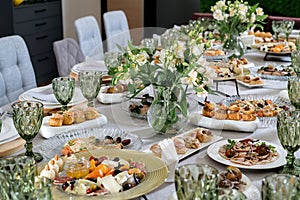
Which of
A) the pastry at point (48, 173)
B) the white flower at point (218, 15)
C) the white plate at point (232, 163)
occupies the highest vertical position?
the white flower at point (218, 15)

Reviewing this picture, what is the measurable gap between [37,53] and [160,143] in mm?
4209

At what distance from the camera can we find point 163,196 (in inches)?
56.7

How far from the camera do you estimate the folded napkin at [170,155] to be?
157 centimetres

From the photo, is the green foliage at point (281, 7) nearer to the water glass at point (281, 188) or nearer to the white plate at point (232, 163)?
the white plate at point (232, 163)

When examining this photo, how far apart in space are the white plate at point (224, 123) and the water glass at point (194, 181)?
662 millimetres

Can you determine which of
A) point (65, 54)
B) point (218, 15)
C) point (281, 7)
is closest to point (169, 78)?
point (218, 15)

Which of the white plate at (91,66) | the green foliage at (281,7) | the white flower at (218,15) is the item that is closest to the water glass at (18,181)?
the white plate at (91,66)

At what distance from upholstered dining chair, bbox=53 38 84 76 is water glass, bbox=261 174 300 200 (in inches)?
95.3

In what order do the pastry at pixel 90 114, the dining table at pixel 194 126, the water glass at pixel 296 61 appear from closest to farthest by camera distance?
1. the dining table at pixel 194 126
2. the pastry at pixel 90 114
3. the water glass at pixel 296 61

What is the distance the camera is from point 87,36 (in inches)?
156

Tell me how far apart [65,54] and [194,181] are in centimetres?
240

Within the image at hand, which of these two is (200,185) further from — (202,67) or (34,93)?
(34,93)

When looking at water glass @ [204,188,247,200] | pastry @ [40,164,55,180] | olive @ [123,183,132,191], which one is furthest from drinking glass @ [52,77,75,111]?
water glass @ [204,188,247,200]

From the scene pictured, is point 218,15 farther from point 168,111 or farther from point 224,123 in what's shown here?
point 168,111
